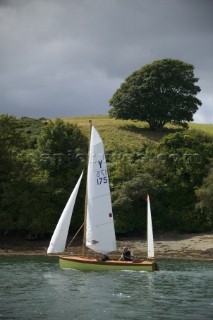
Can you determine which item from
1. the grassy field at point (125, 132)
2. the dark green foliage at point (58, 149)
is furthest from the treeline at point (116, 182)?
the grassy field at point (125, 132)

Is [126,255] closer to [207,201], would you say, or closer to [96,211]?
[96,211]

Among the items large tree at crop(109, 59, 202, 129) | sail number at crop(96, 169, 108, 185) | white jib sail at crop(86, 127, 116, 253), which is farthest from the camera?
large tree at crop(109, 59, 202, 129)

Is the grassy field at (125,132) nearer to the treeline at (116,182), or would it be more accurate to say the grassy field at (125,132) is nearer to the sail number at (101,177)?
the treeline at (116,182)

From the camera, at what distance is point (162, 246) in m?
64.6

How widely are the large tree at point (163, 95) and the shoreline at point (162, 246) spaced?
43.5 meters

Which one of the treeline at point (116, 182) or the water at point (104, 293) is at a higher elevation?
the treeline at point (116, 182)

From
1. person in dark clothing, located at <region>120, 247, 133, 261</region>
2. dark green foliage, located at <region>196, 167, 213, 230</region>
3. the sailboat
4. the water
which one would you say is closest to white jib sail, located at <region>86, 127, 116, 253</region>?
the sailboat

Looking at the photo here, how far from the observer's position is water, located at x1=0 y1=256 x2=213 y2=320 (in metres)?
29.2

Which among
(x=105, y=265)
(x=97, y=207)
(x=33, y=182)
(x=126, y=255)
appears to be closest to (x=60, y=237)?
(x=97, y=207)

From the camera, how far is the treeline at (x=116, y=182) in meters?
70.1

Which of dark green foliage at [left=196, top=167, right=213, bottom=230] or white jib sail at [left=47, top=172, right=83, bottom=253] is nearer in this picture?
white jib sail at [left=47, top=172, right=83, bottom=253]

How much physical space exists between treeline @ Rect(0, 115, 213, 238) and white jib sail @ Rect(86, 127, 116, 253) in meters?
22.7

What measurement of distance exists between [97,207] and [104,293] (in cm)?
1232

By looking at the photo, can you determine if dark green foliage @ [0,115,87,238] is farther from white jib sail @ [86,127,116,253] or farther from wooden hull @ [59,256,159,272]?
wooden hull @ [59,256,159,272]
